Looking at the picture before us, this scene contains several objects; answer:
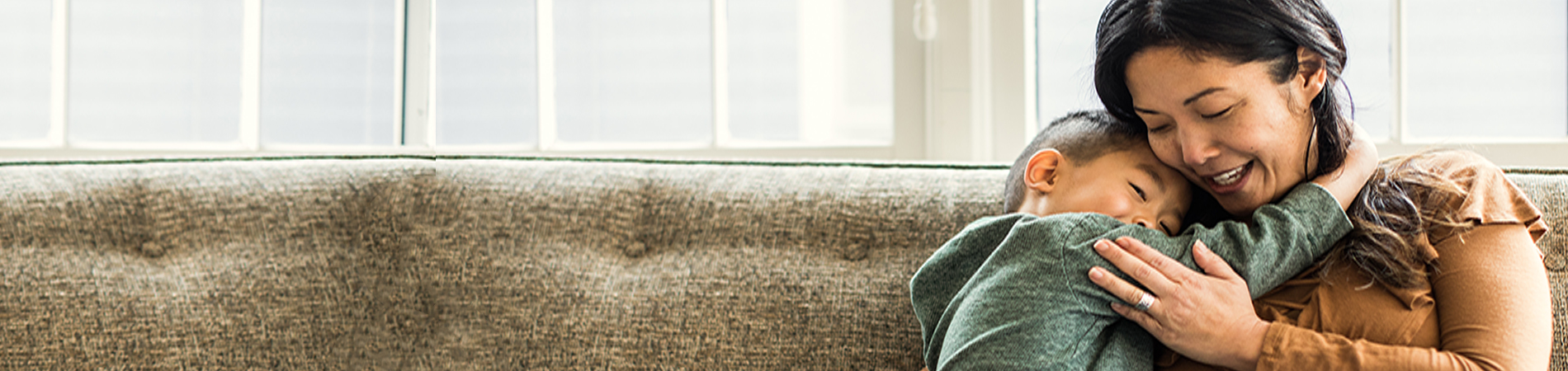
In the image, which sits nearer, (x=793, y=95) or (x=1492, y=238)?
(x=1492, y=238)

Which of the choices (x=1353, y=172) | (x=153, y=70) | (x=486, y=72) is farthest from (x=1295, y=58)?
(x=153, y=70)

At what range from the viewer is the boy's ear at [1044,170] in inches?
37.3

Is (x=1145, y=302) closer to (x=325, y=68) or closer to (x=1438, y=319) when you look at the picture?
(x=1438, y=319)

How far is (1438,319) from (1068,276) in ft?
1.13

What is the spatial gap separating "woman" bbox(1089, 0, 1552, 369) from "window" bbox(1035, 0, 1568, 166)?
0.65 m

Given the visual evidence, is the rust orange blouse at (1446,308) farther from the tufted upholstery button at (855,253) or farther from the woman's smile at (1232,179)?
the tufted upholstery button at (855,253)

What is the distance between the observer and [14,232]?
1100 millimetres

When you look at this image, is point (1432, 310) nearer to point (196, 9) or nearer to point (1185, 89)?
point (1185, 89)

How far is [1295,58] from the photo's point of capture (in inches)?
33.6

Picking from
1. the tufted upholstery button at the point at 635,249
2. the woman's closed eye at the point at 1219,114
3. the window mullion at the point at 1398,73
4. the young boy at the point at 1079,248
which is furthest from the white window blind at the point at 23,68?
the window mullion at the point at 1398,73

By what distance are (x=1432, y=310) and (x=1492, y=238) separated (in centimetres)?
8

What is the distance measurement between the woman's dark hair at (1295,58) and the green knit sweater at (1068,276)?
4cm

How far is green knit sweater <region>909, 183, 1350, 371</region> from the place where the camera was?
0.78 meters

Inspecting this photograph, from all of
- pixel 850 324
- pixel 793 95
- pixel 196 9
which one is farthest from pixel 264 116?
pixel 850 324
